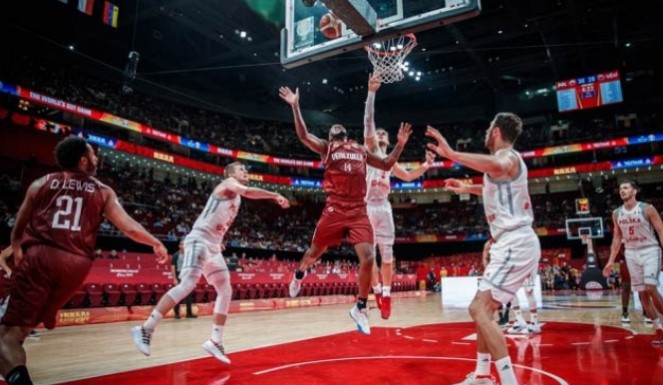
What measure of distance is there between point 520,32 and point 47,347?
2680 cm

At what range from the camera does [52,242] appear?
329 cm

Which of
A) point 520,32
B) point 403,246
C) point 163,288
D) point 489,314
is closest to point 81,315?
point 163,288

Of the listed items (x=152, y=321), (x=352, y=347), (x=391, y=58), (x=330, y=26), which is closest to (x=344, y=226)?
(x=352, y=347)

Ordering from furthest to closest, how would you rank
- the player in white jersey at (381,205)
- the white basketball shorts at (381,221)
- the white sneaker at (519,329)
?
the white sneaker at (519,329) < the white basketball shorts at (381,221) < the player in white jersey at (381,205)

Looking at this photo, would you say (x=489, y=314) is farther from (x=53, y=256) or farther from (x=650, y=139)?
(x=650, y=139)

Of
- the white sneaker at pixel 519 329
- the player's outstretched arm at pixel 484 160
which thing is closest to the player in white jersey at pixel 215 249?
the player's outstretched arm at pixel 484 160

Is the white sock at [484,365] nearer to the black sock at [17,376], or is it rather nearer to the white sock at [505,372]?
the white sock at [505,372]

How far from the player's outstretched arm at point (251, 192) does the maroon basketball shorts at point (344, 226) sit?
57cm

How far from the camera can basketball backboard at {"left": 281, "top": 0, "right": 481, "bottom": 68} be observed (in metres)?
6.70

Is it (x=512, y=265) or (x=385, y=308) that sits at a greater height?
(x=512, y=265)

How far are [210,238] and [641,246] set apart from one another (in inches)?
248

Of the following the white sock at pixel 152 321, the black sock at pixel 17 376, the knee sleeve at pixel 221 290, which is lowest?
the black sock at pixel 17 376

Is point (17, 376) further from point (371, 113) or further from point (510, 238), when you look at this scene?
point (371, 113)

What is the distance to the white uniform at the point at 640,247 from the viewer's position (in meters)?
6.62
